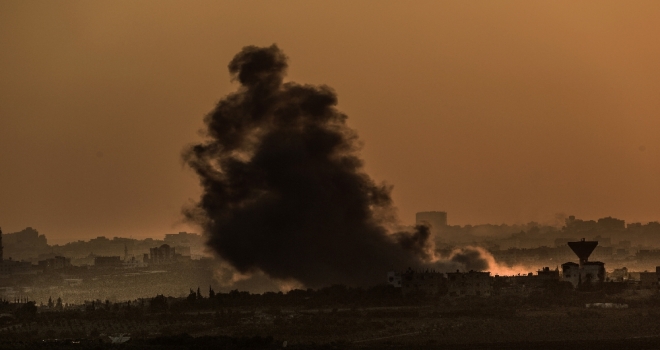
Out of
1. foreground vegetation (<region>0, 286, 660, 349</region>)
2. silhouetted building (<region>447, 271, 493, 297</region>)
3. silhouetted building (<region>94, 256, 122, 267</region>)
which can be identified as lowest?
foreground vegetation (<region>0, 286, 660, 349</region>)

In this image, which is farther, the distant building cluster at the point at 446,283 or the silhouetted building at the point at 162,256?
the silhouetted building at the point at 162,256

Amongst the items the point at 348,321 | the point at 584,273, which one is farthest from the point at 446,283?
the point at 348,321

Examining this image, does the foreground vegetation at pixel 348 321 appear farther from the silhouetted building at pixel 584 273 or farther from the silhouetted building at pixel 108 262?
the silhouetted building at pixel 108 262

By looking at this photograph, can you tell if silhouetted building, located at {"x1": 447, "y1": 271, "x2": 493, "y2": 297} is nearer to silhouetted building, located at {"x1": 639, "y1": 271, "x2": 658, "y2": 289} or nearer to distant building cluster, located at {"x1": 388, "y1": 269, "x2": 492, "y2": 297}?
distant building cluster, located at {"x1": 388, "y1": 269, "x2": 492, "y2": 297}

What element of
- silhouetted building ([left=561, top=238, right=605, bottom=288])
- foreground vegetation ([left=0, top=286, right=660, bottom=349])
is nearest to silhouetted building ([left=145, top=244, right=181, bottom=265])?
foreground vegetation ([left=0, top=286, right=660, bottom=349])

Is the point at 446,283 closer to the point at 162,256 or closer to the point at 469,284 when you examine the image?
the point at 469,284

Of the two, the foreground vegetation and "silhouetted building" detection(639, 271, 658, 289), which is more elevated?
"silhouetted building" detection(639, 271, 658, 289)

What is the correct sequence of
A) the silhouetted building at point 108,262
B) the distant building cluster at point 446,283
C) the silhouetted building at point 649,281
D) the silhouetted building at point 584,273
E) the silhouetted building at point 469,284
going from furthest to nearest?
the silhouetted building at point 108,262
the silhouetted building at point 584,273
the silhouetted building at point 649,281
the silhouetted building at point 469,284
the distant building cluster at point 446,283

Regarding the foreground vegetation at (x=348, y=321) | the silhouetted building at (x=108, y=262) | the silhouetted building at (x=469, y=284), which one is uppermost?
the silhouetted building at (x=108, y=262)

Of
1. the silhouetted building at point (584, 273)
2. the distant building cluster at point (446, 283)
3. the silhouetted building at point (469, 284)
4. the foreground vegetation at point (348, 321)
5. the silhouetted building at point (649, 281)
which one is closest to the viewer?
the foreground vegetation at point (348, 321)

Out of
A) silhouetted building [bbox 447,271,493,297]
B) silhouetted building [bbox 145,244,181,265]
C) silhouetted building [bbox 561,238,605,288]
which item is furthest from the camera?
silhouetted building [bbox 145,244,181,265]

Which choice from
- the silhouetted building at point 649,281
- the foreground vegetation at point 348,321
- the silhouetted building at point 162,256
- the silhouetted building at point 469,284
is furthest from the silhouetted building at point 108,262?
the silhouetted building at point 649,281

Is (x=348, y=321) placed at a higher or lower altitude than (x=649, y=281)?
lower

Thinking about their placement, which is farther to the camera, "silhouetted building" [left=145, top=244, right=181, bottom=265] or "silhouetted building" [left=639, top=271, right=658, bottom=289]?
"silhouetted building" [left=145, top=244, right=181, bottom=265]
